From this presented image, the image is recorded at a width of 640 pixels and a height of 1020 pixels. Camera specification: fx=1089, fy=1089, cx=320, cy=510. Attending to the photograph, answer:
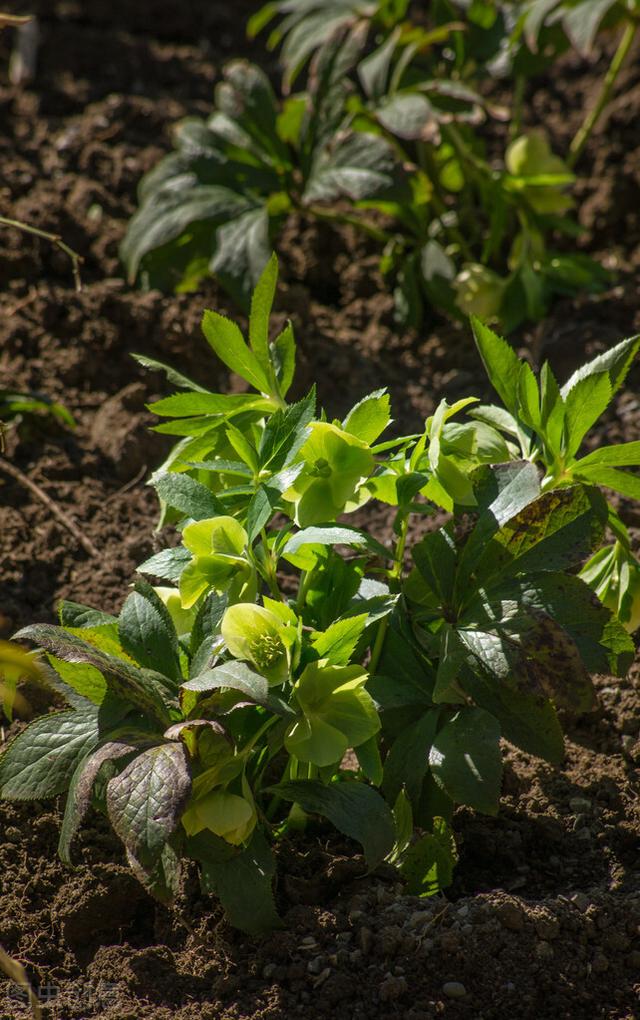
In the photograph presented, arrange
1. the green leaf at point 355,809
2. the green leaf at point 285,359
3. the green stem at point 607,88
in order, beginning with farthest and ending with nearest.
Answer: the green stem at point 607,88, the green leaf at point 285,359, the green leaf at point 355,809

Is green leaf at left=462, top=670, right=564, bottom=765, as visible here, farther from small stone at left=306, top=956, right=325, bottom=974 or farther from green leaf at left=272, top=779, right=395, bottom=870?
small stone at left=306, top=956, right=325, bottom=974

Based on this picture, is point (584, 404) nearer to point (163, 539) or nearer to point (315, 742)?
point (315, 742)

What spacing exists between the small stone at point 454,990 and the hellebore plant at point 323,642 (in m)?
0.13

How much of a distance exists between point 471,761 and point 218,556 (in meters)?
0.34

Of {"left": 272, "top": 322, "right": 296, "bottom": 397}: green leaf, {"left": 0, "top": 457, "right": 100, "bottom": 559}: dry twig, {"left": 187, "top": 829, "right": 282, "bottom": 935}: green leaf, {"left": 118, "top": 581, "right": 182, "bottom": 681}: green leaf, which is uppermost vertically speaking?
{"left": 272, "top": 322, "right": 296, "bottom": 397}: green leaf

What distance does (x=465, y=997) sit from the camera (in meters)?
1.11

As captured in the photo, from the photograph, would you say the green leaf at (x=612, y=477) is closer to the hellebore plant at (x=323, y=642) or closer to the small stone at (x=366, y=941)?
the hellebore plant at (x=323, y=642)

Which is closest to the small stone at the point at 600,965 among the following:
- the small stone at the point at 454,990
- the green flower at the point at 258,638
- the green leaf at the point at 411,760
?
the small stone at the point at 454,990

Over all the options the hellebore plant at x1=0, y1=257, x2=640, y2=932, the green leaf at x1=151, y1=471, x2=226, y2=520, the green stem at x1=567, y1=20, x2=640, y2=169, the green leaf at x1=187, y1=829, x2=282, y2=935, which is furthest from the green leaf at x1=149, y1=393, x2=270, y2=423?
the green stem at x1=567, y1=20, x2=640, y2=169

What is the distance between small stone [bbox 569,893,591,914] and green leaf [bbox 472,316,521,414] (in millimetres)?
558

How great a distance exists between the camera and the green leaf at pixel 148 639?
1144mm

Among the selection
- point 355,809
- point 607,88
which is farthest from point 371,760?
point 607,88

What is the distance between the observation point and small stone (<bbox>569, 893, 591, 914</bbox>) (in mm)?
1195

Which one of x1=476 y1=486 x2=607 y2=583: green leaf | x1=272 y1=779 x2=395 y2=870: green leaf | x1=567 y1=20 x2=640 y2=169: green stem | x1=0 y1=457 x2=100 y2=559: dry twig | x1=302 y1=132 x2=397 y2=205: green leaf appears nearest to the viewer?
x1=272 y1=779 x2=395 y2=870: green leaf
